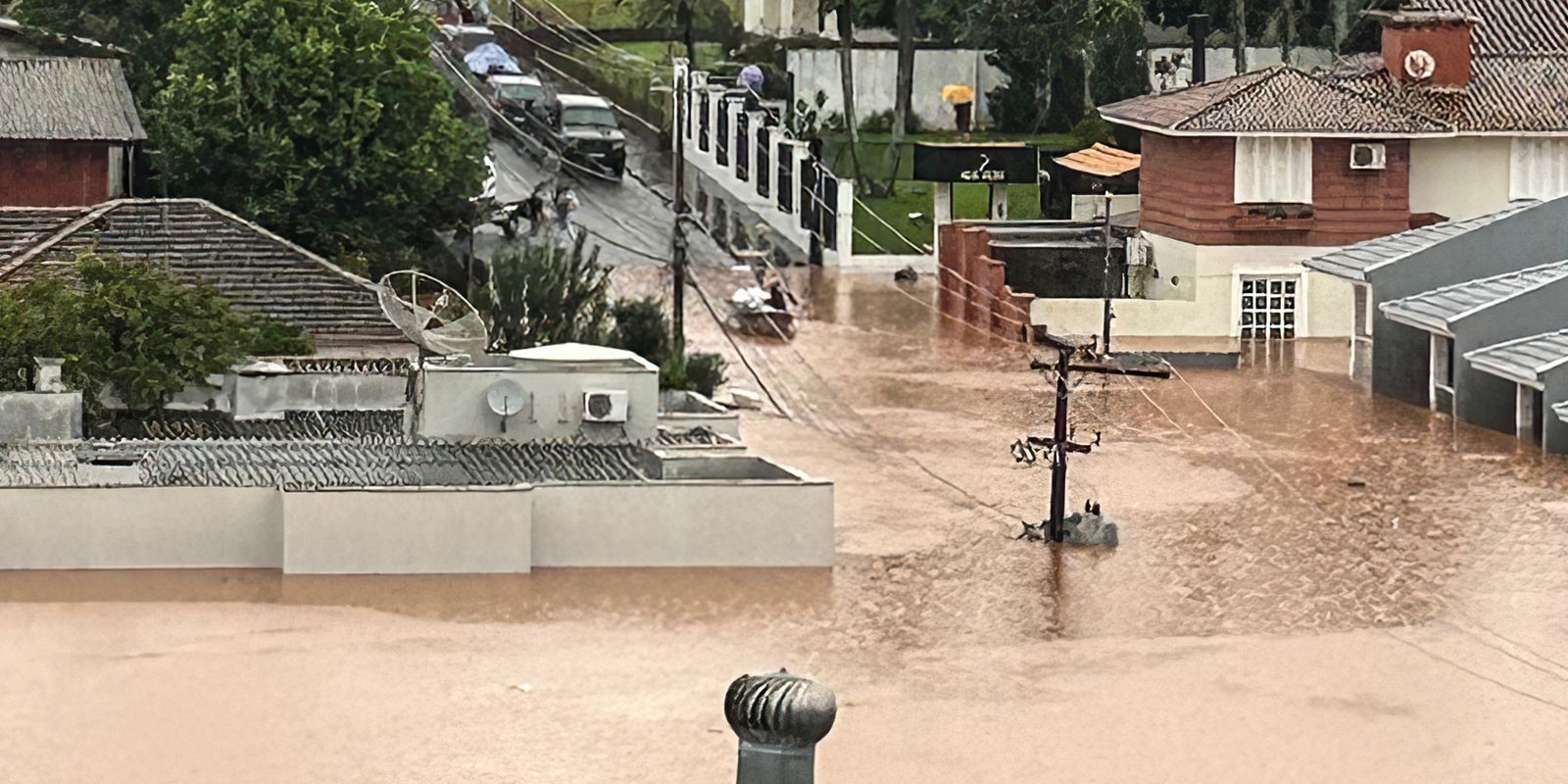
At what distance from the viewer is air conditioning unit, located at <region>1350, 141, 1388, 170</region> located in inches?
2060

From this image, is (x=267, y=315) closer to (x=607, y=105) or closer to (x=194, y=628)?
(x=194, y=628)

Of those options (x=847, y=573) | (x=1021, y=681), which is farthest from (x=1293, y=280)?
(x=1021, y=681)

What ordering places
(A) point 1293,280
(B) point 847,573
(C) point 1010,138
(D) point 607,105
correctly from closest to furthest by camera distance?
1. (B) point 847,573
2. (A) point 1293,280
3. (D) point 607,105
4. (C) point 1010,138

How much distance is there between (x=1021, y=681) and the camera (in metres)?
28.3

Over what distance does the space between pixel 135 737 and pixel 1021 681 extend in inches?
336

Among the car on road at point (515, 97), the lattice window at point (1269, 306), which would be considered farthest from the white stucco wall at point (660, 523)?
the car on road at point (515, 97)

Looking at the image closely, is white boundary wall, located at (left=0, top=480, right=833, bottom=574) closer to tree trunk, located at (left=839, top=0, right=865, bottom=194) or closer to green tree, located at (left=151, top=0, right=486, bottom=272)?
green tree, located at (left=151, top=0, right=486, bottom=272)

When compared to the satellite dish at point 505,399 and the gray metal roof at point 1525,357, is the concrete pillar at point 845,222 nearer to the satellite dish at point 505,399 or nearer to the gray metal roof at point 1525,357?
the gray metal roof at point 1525,357

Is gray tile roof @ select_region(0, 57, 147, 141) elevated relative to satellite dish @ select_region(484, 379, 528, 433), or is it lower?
elevated

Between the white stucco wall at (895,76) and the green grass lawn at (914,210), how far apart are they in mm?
4222

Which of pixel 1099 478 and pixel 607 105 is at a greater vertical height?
pixel 607 105

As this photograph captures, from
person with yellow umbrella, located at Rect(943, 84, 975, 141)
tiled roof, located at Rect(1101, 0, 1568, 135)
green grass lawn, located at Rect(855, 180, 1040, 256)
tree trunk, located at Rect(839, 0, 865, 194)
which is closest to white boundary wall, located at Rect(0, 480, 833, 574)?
tiled roof, located at Rect(1101, 0, 1568, 135)

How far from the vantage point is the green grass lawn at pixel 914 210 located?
2395 inches

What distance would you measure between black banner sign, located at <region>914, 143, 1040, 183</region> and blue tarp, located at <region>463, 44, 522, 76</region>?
1125cm
